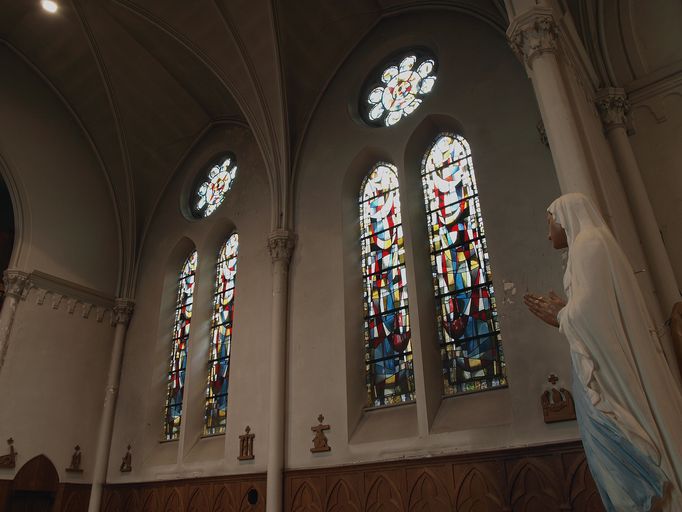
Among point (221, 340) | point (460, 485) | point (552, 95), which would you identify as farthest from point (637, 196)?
point (221, 340)

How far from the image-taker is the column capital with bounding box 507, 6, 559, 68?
5027 millimetres

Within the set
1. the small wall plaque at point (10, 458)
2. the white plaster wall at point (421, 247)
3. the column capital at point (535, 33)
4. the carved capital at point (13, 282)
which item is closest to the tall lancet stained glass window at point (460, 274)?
the white plaster wall at point (421, 247)

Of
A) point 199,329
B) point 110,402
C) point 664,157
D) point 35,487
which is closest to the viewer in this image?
point 664,157

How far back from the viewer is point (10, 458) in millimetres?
8539

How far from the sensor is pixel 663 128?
628 cm

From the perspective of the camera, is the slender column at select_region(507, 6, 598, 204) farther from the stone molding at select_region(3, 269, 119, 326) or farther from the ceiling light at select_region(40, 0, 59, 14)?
the stone molding at select_region(3, 269, 119, 326)

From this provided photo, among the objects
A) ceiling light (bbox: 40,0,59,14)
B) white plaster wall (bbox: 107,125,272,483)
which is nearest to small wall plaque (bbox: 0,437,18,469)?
white plaster wall (bbox: 107,125,272,483)

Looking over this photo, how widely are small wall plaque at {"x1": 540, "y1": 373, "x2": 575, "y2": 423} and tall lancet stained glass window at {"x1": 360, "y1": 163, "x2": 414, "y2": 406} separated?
178 cm

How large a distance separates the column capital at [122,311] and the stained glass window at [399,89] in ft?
18.5

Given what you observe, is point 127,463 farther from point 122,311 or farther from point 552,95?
point 552,95

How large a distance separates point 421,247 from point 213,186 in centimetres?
509

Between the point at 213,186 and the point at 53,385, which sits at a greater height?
the point at 213,186

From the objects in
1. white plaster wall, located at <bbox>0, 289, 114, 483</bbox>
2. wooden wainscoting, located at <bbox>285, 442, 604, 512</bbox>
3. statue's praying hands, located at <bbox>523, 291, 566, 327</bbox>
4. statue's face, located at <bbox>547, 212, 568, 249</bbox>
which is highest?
white plaster wall, located at <bbox>0, 289, 114, 483</bbox>

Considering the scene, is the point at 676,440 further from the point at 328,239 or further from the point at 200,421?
the point at 200,421
